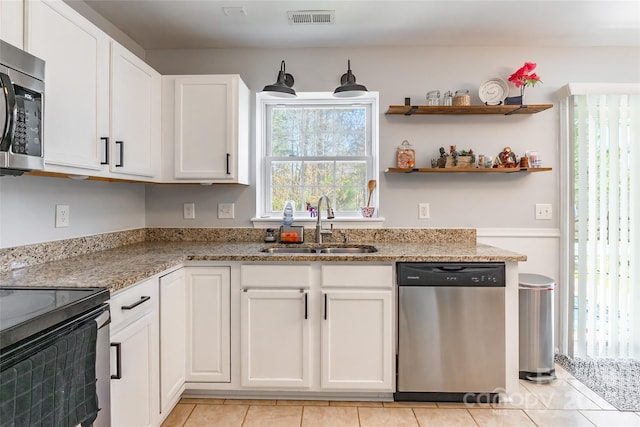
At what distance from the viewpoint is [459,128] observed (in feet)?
9.36

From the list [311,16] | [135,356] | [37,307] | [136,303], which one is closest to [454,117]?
[311,16]

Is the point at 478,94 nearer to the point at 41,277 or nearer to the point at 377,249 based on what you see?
the point at 377,249

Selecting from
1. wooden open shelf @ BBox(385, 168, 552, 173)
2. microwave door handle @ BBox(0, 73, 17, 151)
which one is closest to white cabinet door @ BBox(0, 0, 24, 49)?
microwave door handle @ BBox(0, 73, 17, 151)

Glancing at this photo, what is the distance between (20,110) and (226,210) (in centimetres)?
167

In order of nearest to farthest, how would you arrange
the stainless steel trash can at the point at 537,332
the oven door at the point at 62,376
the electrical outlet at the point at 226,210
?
the oven door at the point at 62,376 < the stainless steel trash can at the point at 537,332 < the electrical outlet at the point at 226,210

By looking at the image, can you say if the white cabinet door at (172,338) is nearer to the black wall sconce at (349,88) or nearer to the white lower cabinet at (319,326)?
the white lower cabinet at (319,326)

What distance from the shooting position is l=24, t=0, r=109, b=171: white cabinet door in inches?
60.0

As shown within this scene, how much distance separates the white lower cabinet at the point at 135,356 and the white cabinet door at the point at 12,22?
101cm

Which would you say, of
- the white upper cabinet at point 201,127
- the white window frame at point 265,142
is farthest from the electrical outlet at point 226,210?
the white upper cabinet at point 201,127

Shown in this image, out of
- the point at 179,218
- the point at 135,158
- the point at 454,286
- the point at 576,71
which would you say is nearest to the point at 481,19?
the point at 576,71

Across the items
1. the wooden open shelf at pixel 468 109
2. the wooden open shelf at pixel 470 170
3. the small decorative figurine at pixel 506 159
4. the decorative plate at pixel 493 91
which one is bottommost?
the wooden open shelf at pixel 470 170

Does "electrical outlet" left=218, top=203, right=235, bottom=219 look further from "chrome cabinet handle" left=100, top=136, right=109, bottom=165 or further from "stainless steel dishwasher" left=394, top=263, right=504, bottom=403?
"stainless steel dishwasher" left=394, top=263, right=504, bottom=403

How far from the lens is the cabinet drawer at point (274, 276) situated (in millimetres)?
2182

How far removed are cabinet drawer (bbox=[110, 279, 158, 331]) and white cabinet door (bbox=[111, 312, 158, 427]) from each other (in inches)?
1.4
